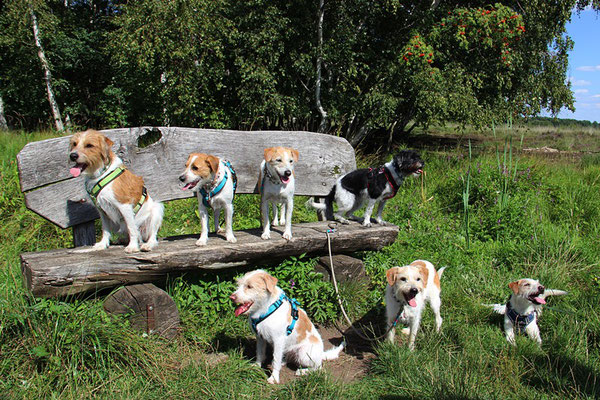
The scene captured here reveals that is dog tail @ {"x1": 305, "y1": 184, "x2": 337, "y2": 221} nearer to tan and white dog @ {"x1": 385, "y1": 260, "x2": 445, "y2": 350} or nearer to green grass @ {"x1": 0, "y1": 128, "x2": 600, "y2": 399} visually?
green grass @ {"x1": 0, "y1": 128, "x2": 600, "y2": 399}

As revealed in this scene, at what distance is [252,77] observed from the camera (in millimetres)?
9641

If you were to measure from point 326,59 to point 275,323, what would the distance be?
8.31 metres

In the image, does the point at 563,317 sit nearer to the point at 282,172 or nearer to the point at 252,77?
the point at 282,172

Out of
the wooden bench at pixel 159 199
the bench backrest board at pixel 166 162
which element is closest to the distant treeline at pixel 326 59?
the bench backrest board at pixel 166 162

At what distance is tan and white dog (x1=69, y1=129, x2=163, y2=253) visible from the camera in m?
3.26

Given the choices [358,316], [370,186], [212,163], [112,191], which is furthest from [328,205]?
[112,191]

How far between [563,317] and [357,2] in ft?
27.6

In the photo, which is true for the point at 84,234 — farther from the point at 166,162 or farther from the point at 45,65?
the point at 45,65

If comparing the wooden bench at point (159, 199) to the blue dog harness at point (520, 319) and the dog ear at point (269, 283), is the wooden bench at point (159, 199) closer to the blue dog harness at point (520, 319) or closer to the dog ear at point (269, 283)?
the dog ear at point (269, 283)

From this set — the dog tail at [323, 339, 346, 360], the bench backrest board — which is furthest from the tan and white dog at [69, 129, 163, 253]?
the dog tail at [323, 339, 346, 360]

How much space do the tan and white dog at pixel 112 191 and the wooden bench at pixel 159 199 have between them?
20 cm

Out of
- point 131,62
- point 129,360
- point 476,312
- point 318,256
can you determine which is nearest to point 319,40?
point 131,62

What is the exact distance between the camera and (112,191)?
3375 mm

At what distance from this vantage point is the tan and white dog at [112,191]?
3.26m
